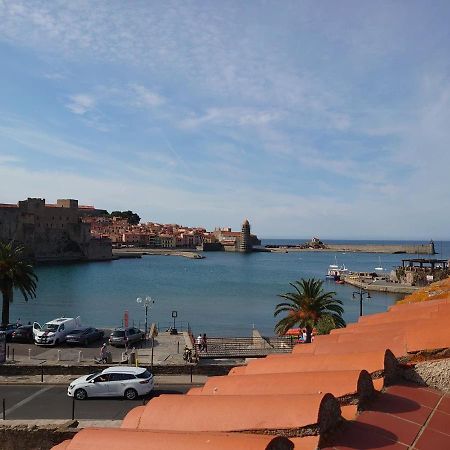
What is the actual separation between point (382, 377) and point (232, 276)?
10856 centimetres

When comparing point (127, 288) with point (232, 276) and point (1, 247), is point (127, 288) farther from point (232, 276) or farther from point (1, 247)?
point (1, 247)

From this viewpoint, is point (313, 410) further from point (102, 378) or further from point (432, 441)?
point (102, 378)

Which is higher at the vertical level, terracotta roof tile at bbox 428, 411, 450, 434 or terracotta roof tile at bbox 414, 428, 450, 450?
terracotta roof tile at bbox 414, 428, 450, 450

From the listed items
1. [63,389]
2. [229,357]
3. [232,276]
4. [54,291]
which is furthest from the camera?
[232,276]

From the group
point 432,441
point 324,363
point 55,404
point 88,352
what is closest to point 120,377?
point 55,404

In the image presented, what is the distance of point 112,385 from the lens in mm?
15516

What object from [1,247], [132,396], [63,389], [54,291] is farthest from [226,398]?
[54,291]

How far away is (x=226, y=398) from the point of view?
4703mm

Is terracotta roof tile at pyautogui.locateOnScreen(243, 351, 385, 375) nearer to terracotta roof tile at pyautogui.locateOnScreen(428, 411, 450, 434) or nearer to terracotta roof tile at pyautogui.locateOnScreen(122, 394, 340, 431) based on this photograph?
terracotta roof tile at pyautogui.locateOnScreen(428, 411, 450, 434)

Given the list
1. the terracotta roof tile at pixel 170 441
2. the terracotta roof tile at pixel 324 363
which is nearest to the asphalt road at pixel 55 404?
the terracotta roof tile at pixel 324 363

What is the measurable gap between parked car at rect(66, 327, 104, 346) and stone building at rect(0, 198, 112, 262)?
99.3 meters

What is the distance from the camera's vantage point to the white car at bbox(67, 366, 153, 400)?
1539cm

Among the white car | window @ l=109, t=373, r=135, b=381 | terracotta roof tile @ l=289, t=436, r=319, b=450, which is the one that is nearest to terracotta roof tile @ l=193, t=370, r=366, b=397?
terracotta roof tile @ l=289, t=436, r=319, b=450

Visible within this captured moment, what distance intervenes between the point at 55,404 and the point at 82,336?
11831 millimetres
